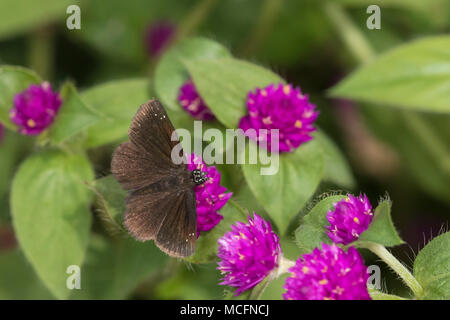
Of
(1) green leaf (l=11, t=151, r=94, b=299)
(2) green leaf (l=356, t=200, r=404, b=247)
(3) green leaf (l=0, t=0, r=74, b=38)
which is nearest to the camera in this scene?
(2) green leaf (l=356, t=200, r=404, b=247)

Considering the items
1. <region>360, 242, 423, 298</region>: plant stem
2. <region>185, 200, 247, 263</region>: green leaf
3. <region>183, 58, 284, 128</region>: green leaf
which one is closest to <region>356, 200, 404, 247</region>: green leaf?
<region>360, 242, 423, 298</region>: plant stem

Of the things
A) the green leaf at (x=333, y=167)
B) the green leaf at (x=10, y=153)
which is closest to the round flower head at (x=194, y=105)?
the green leaf at (x=333, y=167)

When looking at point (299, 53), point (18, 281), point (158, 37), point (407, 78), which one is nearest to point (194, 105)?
point (407, 78)

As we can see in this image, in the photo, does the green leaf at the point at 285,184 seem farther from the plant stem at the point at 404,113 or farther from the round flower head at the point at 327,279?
the plant stem at the point at 404,113

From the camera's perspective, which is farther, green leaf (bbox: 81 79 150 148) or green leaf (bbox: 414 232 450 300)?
green leaf (bbox: 81 79 150 148)

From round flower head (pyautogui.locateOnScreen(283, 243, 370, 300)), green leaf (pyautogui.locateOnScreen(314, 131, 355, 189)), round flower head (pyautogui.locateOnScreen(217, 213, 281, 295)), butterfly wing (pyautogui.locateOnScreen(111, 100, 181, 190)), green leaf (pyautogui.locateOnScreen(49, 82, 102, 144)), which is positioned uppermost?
green leaf (pyautogui.locateOnScreen(49, 82, 102, 144))

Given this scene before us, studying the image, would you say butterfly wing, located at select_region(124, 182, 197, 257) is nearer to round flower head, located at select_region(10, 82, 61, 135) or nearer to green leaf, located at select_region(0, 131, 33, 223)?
round flower head, located at select_region(10, 82, 61, 135)

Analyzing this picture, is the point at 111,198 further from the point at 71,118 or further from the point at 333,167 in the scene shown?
the point at 333,167

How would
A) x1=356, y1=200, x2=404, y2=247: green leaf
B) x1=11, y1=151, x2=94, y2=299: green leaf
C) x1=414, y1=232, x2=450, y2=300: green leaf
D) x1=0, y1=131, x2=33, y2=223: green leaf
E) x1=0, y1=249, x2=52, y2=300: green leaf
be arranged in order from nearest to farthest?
x1=356, y1=200, x2=404, y2=247: green leaf, x1=414, y1=232, x2=450, y2=300: green leaf, x1=11, y1=151, x2=94, y2=299: green leaf, x1=0, y1=249, x2=52, y2=300: green leaf, x1=0, y1=131, x2=33, y2=223: green leaf
